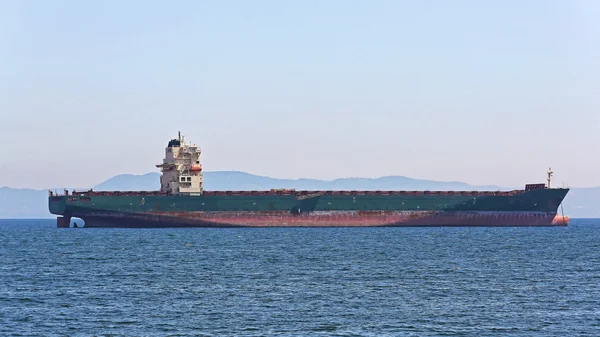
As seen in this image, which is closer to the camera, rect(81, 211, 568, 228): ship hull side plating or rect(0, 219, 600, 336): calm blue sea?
rect(0, 219, 600, 336): calm blue sea

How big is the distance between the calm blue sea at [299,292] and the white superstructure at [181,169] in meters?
28.5

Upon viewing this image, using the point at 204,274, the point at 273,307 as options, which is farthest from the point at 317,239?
the point at 273,307

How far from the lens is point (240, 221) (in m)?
96.8

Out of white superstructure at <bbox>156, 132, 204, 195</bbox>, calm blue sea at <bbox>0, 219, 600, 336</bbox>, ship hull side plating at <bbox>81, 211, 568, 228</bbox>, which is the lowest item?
calm blue sea at <bbox>0, 219, 600, 336</bbox>

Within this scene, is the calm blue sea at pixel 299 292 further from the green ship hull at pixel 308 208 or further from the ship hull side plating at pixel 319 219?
the ship hull side plating at pixel 319 219

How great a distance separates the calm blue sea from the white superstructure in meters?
28.5

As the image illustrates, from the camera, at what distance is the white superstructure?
315ft

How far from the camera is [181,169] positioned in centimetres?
9719

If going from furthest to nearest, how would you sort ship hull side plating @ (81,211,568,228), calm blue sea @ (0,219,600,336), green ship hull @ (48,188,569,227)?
ship hull side plating @ (81,211,568,228) → green ship hull @ (48,188,569,227) → calm blue sea @ (0,219,600,336)

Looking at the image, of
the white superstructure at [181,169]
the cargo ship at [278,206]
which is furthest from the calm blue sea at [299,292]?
the white superstructure at [181,169]

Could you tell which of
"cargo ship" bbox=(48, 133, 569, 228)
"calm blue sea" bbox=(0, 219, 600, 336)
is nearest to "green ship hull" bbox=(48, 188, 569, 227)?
"cargo ship" bbox=(48, 133, 569, 228)

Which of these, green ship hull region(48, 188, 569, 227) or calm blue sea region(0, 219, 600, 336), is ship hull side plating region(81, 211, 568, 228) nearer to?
green ship hull region(48, 188, 569, 227)

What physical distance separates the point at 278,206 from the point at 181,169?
39.4 feet

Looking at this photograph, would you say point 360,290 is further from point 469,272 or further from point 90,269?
point 90,269
